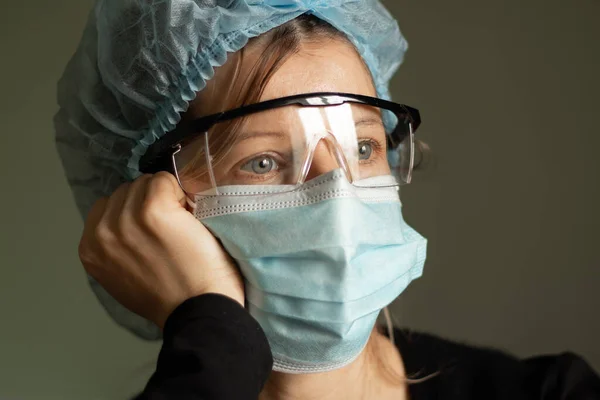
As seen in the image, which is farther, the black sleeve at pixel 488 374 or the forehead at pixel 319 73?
the black sleeve at pixel 488 374

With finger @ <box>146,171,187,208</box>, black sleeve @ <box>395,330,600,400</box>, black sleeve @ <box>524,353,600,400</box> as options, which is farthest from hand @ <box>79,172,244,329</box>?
black sleeve @ <box>524,353,600,400</box>

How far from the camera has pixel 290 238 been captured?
1.12 metres

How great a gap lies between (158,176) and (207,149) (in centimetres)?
12

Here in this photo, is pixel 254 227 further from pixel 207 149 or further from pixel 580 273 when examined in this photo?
pixel 580 273

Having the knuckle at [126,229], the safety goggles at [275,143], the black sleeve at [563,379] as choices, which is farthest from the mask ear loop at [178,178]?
the black sleeve at [563,379]

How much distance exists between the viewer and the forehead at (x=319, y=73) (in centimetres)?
116

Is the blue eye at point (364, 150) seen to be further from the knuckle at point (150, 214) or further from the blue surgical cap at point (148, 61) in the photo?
the knuckle at point (150, 214)

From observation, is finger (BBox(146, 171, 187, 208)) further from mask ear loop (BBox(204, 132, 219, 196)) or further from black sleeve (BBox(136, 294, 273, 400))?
black sleeve (BBox(136, 294, 273, 400))

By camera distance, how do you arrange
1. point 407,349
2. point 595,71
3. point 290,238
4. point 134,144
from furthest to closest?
point 595,71, point 407,349, point 134,144, point 290,238

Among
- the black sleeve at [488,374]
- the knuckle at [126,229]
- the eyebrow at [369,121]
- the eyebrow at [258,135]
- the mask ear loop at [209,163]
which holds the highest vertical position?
the eyebrow at [369,121]

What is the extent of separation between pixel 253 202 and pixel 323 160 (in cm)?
15

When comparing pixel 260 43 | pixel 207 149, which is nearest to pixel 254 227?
pixel 207 149

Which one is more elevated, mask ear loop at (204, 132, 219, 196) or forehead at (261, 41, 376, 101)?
forehead at (261, 41, 376, 101)

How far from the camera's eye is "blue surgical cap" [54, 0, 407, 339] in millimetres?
1187
